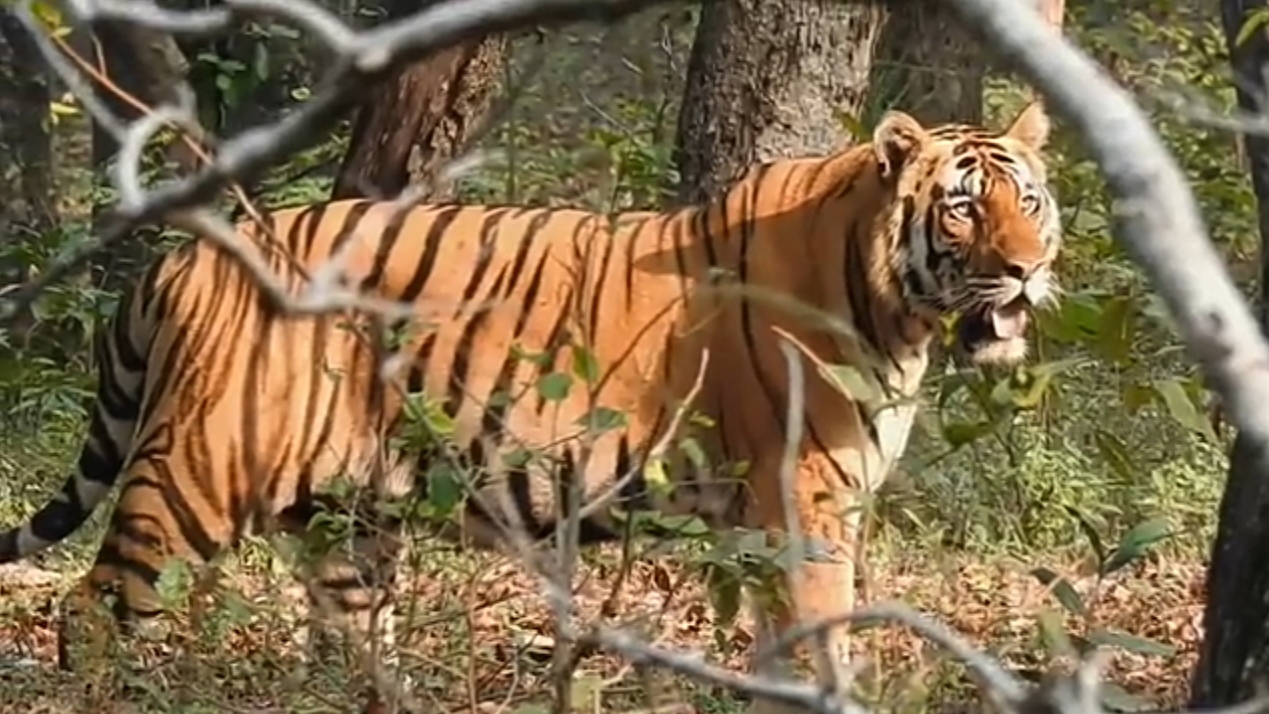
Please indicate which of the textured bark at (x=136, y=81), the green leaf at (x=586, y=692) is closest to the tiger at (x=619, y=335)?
the green leaf at (x=586, y=692)

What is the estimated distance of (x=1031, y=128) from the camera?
5.58m

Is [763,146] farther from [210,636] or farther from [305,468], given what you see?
[210,636]

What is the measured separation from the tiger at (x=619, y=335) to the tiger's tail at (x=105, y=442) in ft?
0.28

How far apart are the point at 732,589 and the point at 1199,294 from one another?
2.66 meters

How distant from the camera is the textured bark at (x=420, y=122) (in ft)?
21.7

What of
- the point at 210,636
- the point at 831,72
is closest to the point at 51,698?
the point at 210,636

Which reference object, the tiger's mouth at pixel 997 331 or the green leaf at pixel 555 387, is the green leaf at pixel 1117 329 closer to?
the green leaf at pixel 555 387

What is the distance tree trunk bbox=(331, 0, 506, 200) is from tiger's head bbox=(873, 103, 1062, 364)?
1.52 metres

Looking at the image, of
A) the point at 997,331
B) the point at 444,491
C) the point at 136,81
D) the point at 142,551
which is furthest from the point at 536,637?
the point at 136,81

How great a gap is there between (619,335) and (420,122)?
1430 millimetres

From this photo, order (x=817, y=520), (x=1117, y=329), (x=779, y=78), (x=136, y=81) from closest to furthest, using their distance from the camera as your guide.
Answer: (x=1117, y=329), (x=817, y=520), (x=779, y=78), (x=136, y=81)

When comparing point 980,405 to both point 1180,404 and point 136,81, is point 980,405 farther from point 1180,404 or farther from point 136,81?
point 136,81

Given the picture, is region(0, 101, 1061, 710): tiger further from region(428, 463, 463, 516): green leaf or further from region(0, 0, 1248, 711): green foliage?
region(428, 463, 463, 516): green leaf

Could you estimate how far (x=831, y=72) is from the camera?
22.1 ft
